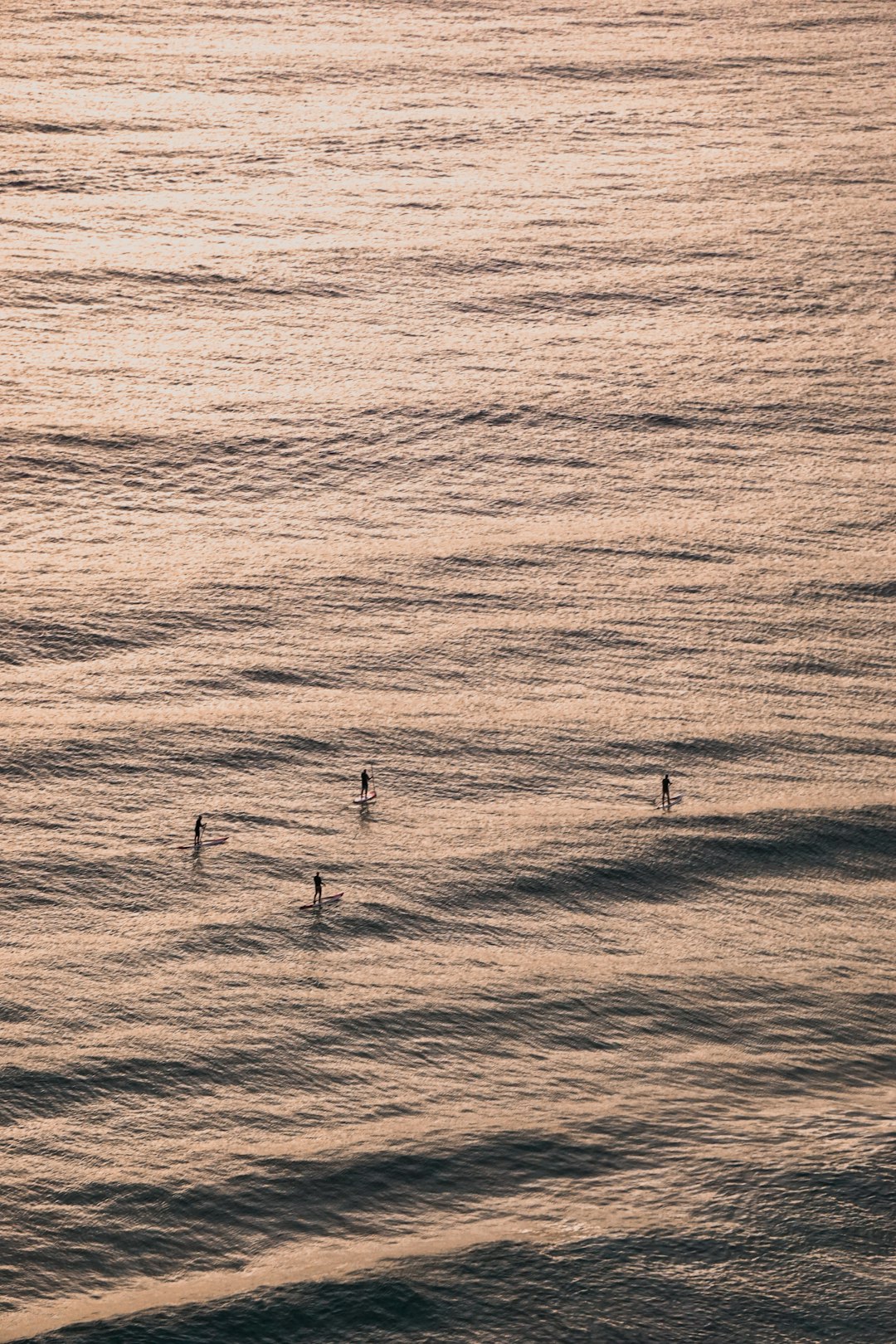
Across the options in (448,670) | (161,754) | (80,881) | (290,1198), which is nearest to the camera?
(290,1198)

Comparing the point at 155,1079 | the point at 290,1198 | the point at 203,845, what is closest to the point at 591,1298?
the point at 290,1198

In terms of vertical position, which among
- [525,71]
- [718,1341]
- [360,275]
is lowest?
[718,1341]

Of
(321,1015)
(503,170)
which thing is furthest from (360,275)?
(321,1015)

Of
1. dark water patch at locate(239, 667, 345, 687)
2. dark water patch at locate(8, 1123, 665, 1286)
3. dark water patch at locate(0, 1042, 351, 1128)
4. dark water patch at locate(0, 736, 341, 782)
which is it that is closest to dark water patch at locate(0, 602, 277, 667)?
dark water patch at locate(239, 667, 345, 687)

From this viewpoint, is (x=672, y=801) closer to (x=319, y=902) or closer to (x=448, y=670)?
(x=448, y=670)

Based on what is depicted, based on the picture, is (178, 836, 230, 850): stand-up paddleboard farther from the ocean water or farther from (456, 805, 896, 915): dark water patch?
(456, 805, 896, 915): dark water patch

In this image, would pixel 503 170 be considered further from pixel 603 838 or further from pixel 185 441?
pixel 603 838
